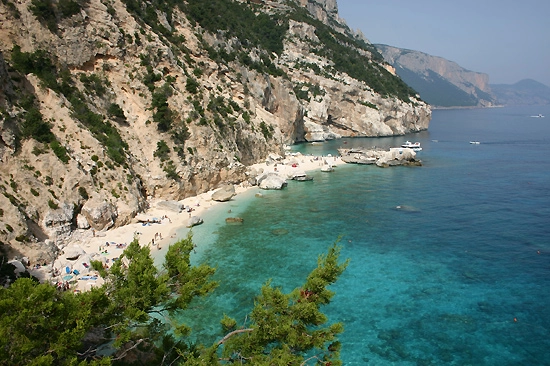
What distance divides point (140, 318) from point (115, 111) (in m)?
32.4

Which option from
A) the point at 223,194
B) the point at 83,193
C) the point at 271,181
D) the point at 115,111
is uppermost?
the point at 115,111

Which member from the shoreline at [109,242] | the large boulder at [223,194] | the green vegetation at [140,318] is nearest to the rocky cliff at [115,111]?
the shoreline at [109,242]

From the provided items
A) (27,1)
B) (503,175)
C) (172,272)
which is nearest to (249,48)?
(27,1)

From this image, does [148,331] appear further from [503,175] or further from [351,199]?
[503,175]

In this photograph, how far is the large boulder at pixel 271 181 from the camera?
4772 cm

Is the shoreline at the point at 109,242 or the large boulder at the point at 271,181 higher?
the large boulder at the point at 271,181

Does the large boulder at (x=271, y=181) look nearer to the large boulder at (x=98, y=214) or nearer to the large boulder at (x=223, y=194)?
the large boulder at (x=223, y=194)

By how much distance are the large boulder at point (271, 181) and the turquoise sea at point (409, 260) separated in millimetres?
1356

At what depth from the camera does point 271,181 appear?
48.0 meters

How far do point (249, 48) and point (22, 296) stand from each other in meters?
75.5

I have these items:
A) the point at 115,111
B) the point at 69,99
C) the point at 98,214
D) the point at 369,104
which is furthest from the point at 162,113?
the point at 369,104

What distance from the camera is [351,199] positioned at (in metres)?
43.5

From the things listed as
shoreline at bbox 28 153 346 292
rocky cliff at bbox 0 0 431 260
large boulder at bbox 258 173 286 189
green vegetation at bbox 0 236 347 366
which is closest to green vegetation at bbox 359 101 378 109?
rocky cliff at bbox 0 0 431 260

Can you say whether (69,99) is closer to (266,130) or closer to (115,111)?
(115,111)
